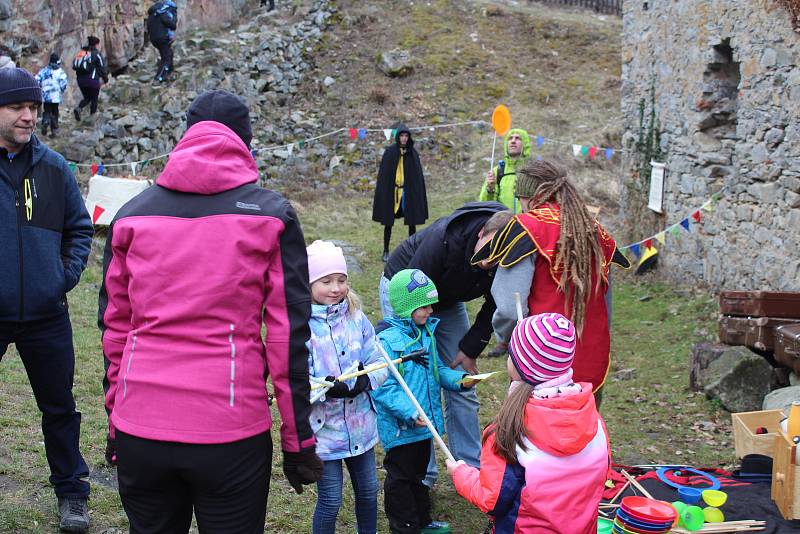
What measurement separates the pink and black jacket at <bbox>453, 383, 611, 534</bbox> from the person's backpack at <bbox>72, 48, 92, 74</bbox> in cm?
1305

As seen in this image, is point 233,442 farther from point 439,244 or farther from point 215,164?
point 439,244

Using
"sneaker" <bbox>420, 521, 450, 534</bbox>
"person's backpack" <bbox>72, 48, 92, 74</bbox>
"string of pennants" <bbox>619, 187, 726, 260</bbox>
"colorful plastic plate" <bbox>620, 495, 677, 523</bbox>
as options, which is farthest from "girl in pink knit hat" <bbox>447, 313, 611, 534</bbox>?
"person's backpack" <bbox>72, 48, 92, 74</bbox>

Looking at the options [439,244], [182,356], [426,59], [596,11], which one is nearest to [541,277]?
[439,244]

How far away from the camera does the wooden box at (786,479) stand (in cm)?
379

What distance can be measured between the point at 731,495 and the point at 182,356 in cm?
315

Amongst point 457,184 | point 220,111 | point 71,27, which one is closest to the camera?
point 220,111

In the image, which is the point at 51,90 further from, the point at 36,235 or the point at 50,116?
the point at 36,235

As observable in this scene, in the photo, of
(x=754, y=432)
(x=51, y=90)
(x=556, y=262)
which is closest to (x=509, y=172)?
(x=754, y=432)

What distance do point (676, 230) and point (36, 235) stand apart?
7493 mm

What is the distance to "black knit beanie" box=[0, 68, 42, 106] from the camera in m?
3.42

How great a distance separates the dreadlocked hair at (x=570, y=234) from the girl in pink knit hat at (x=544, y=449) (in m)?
0.81

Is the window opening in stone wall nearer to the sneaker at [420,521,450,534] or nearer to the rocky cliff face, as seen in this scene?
the sneaker at [420,521,450,534]

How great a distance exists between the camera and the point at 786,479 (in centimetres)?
384

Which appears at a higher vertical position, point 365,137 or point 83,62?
point 83,62
